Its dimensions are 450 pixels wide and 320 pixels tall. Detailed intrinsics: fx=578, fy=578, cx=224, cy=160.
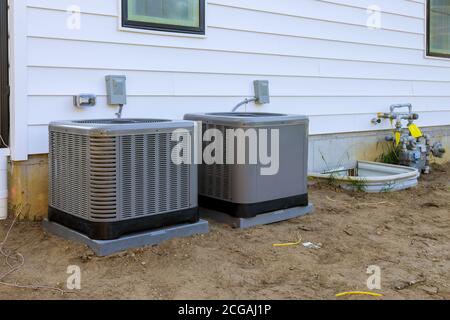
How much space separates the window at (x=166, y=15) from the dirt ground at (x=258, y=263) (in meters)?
1.53

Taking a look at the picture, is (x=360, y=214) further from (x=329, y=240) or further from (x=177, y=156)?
(x=177, y=156)

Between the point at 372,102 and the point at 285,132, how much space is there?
2.60 metres

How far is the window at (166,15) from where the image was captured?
408cm

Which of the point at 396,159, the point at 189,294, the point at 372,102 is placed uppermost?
the point at 372,102

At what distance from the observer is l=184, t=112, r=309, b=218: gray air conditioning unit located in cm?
379

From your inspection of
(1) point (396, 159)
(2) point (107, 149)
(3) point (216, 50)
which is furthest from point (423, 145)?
(2) point (107, 149)

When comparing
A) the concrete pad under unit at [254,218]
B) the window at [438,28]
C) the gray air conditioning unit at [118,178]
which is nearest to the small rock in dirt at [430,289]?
the concrete pad under unit at [254,218]

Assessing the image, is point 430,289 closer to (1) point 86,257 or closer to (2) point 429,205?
(1) point 86,257

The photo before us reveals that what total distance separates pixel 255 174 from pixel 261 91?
137 centimetres

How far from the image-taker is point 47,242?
3396mm

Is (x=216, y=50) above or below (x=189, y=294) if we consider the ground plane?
above

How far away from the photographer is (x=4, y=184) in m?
3.65

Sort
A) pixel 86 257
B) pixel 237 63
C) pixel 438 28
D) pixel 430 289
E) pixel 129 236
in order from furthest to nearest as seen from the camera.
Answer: pixel 438 28
pixel 237 63
pixel 129 236
pixel 86 257
pixel 430 289

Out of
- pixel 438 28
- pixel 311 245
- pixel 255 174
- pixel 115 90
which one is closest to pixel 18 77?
pixel 115 90
